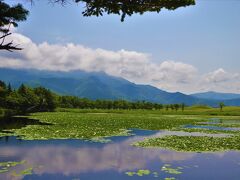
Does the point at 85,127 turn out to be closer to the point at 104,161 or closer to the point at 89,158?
the point at 89,158

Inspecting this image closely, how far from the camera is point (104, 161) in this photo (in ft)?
82.7

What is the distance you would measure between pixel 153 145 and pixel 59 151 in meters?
9.42

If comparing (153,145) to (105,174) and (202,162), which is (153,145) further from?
(105,174)

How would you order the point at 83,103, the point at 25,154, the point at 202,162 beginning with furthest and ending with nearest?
1. the point at 83,103
2. the point at 25,154
3. the point at 202,162

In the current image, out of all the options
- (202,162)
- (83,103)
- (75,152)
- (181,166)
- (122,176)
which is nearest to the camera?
(122,176)

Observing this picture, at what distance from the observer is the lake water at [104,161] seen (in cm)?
2050

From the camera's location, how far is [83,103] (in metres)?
179

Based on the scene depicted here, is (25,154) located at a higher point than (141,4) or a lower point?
lower

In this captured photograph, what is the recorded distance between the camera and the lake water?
2050 centimetres

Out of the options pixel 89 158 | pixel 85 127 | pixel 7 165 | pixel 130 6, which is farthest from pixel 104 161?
pixel 85 127

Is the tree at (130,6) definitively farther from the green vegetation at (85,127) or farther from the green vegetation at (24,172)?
the green vegetation at (85,127)

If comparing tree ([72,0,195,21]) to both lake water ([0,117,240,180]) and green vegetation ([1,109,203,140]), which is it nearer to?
lake water ([0,117,240,180])

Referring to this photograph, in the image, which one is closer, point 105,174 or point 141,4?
point 141,4

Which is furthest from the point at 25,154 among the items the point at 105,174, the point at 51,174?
the point at 105,174
